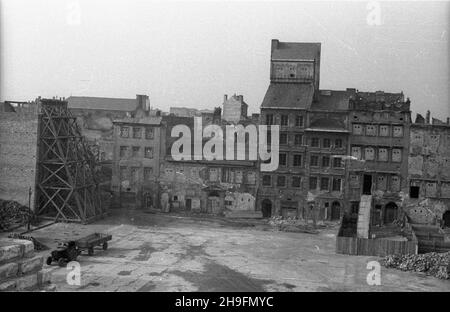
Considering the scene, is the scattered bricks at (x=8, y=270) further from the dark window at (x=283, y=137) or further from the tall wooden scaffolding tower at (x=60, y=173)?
the dark window at (x=283, y=137)

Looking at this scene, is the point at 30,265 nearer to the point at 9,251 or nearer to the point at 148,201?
the point at 9,251

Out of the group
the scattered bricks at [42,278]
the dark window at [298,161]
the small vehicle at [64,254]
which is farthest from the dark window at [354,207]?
the scattered bricks at [42,278]

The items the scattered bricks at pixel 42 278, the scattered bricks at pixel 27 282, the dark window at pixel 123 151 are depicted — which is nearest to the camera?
the scattered bricks at pixel 27 282

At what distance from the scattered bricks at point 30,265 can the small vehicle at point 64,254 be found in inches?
914

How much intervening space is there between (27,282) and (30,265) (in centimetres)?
30

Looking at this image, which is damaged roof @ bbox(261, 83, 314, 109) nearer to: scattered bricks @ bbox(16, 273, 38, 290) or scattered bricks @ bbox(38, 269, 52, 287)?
scattered bricks @ bbox(38, 269, 52, 287)

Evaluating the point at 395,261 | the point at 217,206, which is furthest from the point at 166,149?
the point at 395,261

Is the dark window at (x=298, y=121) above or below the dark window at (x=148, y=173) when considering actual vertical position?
above

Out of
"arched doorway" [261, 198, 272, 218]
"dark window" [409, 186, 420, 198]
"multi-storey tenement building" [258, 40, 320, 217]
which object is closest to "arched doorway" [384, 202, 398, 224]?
"dark window" [409, 186, 420, 198]

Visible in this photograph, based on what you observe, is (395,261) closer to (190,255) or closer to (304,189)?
(190,255)

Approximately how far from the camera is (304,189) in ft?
178

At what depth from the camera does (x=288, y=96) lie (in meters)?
56.9

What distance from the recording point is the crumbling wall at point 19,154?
46.0 meters
